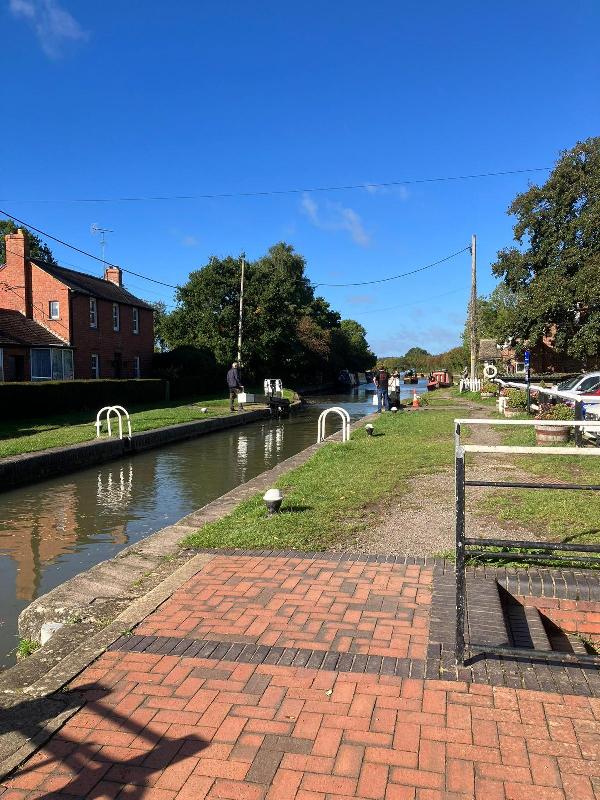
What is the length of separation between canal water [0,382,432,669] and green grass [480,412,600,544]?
14.3ft

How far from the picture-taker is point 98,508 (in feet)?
30.8

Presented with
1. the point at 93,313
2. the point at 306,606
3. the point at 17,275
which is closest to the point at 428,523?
the point at 306,606

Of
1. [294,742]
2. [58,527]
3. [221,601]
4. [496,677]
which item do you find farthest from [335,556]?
[58,527]

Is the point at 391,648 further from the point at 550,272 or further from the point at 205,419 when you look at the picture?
the point at 550,272

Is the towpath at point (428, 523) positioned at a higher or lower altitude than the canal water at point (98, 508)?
higher

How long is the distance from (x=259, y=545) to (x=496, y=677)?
2.83 m

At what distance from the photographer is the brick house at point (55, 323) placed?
27822 mm

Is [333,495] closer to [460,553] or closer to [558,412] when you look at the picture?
[460,553]

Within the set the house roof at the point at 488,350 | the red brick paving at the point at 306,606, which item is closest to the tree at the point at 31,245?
the house roof at the point at 488,350

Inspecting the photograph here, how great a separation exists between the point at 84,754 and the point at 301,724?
3.20 feet

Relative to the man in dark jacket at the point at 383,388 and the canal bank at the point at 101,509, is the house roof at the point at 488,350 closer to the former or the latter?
the man in dark jacket at the point at 383,388

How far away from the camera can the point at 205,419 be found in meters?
20.2

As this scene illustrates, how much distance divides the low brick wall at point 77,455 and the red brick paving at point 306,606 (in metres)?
7.23

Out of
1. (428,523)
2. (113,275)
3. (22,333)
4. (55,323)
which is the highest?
(113,275)
